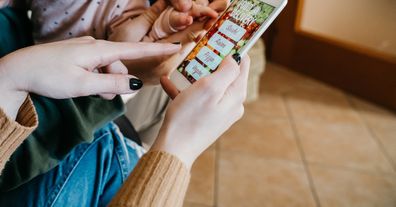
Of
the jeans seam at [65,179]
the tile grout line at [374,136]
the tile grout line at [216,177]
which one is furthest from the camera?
the tile grout line at [374,136]

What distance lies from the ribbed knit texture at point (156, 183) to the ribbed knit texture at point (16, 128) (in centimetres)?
13

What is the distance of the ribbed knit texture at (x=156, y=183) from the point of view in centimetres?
37

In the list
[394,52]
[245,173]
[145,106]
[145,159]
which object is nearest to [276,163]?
[245,173]

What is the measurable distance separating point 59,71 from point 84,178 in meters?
0.18

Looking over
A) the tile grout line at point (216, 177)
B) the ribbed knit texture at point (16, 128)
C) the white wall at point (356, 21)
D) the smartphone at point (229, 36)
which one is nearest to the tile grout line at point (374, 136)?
the white wall at point (356, 21)

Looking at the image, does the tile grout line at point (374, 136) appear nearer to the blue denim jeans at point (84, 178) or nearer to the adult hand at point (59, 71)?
the blue denim jeans at point (84, 178)

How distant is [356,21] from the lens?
152cm

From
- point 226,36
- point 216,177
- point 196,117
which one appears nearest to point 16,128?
point 196,117

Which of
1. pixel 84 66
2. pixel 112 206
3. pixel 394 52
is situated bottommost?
pixel 394 52

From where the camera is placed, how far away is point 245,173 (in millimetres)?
1152

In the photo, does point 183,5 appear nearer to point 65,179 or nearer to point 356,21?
point 65,179

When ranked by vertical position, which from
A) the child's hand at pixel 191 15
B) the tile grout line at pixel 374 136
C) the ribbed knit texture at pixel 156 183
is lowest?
the tile grout line at pixel 374 136

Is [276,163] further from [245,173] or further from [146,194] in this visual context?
[146,194]

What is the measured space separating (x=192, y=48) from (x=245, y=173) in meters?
0.68
